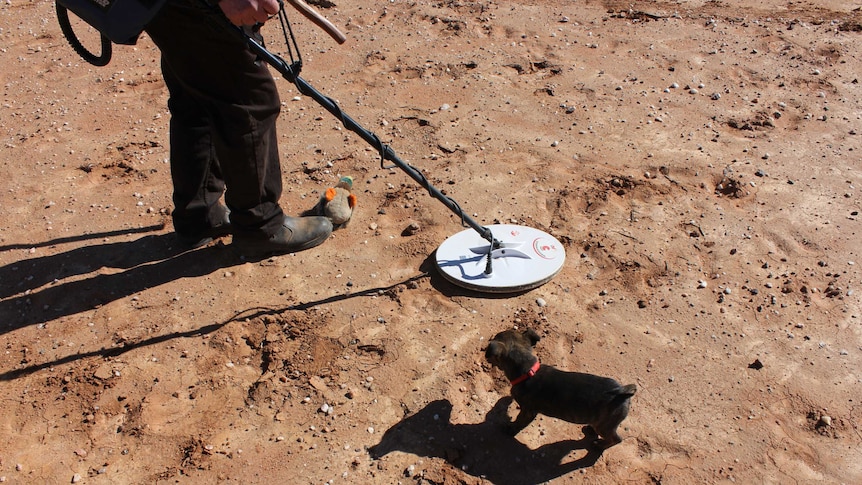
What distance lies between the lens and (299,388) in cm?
320

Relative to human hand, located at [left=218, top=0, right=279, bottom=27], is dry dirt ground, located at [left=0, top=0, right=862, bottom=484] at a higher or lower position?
lower

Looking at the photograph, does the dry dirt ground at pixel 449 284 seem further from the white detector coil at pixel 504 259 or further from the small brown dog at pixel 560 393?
the small brown dog at pixel 560 393

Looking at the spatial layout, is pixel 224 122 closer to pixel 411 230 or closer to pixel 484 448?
pixel 411 230

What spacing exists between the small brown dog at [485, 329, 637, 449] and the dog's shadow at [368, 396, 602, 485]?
87mm

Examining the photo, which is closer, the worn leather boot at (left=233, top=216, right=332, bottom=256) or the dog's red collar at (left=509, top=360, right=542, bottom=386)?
the dog's red collar at (left=509, top=360, right=542, bottom=386)

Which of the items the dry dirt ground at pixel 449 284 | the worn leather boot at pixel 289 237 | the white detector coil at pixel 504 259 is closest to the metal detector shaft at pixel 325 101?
the white detector coil at pixel 504 259

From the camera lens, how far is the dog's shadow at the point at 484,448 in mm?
2855

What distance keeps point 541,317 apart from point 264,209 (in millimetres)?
1628

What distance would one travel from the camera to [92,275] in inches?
153

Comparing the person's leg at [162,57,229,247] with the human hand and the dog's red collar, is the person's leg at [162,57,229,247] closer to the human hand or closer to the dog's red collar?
the human hand

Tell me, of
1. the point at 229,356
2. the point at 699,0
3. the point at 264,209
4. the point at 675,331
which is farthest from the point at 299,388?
the point at 699,0

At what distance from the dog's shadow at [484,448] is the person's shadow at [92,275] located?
1629 millimetres

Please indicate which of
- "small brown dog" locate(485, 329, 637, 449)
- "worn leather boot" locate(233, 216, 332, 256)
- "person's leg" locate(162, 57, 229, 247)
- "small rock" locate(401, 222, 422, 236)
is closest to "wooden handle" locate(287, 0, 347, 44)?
"person's leg" locate(162, 57, 229, 247)

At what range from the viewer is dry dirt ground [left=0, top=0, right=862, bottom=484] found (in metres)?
2.96
